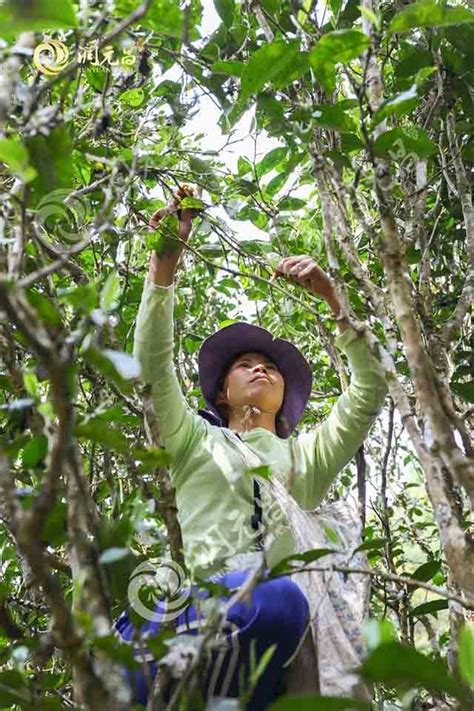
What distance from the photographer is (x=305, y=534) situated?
1134mm

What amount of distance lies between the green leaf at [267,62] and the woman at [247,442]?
0.29 meters

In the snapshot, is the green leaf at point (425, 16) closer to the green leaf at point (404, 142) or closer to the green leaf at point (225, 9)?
the green leaf at point (404, 142)

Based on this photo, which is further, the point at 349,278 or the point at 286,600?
the point at 349,278

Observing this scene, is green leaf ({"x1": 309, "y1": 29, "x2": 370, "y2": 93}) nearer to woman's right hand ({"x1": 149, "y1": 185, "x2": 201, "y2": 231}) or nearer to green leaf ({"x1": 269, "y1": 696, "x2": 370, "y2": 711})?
woman's right hand ({"x1": 149, "y1": 185, "x2": 201, "y2": 231})

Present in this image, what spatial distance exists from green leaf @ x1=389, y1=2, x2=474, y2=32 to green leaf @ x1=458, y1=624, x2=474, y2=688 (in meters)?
0.69

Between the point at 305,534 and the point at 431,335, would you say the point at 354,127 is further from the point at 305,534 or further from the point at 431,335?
the point at 305,534

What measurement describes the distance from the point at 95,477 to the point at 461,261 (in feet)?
3.23

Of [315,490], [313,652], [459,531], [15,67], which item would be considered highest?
[15,67]

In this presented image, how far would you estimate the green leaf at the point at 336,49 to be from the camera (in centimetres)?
95

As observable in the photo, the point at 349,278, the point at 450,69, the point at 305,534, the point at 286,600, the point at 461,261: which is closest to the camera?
the point at 286,600

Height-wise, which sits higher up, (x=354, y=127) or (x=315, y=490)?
(x=354, y=127)

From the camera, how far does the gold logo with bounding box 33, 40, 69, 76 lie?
3.35 ft

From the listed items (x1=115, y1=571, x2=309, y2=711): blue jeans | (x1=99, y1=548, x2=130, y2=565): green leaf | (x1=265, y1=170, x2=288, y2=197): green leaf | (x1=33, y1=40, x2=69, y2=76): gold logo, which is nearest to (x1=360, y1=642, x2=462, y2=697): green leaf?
(x1=99, y1=548, x2=130, y2=565): green leaf

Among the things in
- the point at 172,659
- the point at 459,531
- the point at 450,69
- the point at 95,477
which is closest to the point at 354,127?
the point at 450,69
